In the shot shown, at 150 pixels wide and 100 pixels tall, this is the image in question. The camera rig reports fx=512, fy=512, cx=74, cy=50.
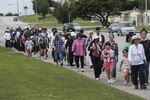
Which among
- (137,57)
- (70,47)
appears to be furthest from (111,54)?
(70,47)

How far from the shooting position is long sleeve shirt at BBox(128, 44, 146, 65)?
14586mm

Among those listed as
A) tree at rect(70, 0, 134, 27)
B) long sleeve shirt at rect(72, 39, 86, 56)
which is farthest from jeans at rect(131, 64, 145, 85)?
tree at rect(70, 0, 134, 27)

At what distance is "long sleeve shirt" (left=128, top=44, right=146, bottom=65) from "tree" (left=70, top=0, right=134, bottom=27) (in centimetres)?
7908

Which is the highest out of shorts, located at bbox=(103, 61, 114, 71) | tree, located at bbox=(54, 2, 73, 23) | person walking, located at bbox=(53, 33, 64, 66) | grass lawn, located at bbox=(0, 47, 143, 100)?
tree, located at bbox=(54, 2, 73, 23)

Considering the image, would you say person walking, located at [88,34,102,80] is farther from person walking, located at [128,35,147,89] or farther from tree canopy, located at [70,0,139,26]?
tree canopy, located at [70,0,139,26]

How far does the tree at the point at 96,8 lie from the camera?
9381cm

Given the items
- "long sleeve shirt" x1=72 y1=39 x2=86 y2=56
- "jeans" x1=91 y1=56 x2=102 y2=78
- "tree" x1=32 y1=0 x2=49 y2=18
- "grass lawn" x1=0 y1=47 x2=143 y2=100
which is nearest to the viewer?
"grass lawn" x1=0 y1=47 x2=143 y2=100

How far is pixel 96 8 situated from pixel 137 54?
80.2 m

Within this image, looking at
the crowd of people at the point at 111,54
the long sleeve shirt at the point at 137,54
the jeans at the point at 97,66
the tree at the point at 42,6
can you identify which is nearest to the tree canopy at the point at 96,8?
the tree at the point at 42,6

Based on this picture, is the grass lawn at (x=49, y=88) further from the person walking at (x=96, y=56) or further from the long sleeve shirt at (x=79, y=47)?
the long sleeve shirt at (x=79, y=47)

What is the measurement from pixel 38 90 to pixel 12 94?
102cm

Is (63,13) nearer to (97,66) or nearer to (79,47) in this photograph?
(79,47)

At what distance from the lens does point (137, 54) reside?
1457 cm

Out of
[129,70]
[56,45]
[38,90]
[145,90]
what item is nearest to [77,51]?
[56,45]
